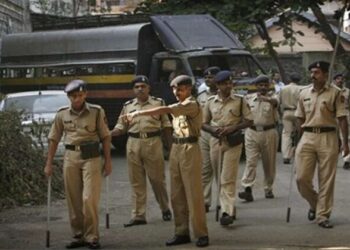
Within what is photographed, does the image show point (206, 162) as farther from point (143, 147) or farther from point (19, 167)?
point (19, 167)

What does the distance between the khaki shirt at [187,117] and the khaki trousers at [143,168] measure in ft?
4.21

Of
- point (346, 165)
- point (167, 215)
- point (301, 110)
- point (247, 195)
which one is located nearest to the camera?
point (301, 110)

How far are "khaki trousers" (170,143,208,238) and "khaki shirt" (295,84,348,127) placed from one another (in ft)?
5.20

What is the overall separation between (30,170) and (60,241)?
129 inches

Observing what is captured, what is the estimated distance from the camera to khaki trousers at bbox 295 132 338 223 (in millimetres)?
8500

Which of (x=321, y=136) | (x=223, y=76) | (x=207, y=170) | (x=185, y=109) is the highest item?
(x=223, y=76)

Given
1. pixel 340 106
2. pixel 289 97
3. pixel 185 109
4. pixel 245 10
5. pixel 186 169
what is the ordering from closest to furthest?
1. pixel 185 109
2. pixel 186 169
3. pixel 340 106
4. pixel 289 97
5. pixel 245 10

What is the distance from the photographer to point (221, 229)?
852 cm

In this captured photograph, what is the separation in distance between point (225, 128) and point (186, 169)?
1401 millimetres

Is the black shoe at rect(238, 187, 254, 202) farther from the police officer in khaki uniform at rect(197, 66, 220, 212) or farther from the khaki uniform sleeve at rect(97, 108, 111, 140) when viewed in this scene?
the khaki uniform sleeve at rect(97, 108, 111, 140)

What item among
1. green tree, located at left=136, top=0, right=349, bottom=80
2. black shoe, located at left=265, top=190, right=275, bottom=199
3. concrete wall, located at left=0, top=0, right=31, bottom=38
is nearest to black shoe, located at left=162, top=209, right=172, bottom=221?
black shoe, located at left=265, top=190, right=275, bottom=199

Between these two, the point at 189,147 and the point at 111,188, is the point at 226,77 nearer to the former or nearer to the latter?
the point at 189,147

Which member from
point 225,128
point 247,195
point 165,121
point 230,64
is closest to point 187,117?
point 225,128

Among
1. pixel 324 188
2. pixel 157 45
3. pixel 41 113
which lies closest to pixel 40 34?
pixel 157 45
